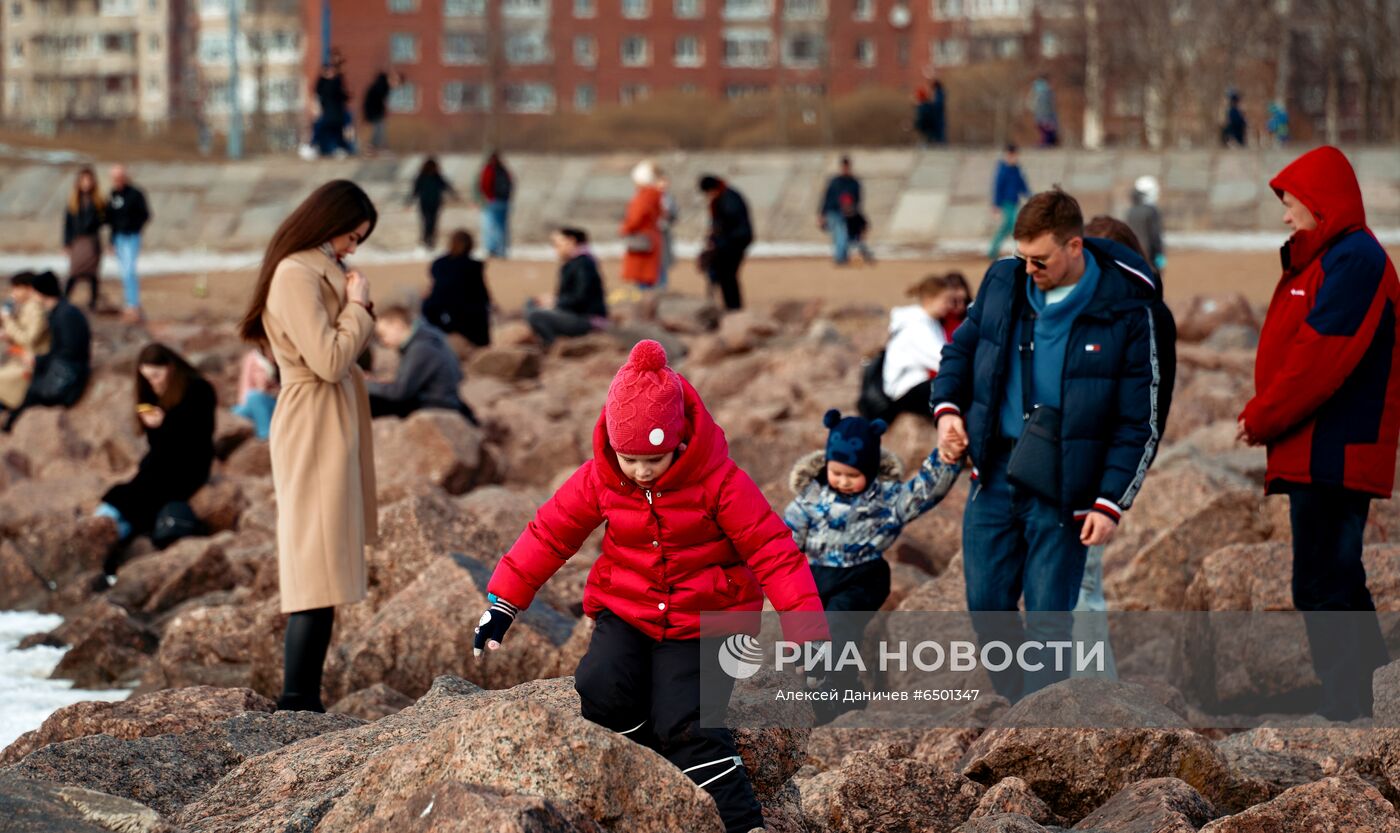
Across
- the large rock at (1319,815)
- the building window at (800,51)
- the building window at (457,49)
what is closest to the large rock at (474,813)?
the large rock at (1319,815)

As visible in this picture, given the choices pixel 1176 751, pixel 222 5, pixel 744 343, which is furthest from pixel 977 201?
pixel 222 5

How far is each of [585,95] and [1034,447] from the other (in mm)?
67449

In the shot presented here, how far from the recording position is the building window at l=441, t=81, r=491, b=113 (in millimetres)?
69062

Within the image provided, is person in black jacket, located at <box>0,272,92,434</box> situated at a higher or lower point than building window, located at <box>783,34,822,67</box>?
lower

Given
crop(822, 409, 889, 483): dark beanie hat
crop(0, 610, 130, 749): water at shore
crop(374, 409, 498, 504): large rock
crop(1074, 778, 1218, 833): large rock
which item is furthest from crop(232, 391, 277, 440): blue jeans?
crop(1074, 778, 1218, 833): large rock

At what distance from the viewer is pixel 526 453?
11148mm

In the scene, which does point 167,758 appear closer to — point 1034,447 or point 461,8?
point 1034,447

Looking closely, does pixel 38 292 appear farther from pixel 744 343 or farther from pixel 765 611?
pixel 765 611

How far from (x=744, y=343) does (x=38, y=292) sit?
521 cm

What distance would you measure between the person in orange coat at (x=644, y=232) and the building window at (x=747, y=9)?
5405 cm

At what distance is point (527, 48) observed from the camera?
227 feet

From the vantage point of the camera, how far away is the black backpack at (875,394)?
8.91 metres

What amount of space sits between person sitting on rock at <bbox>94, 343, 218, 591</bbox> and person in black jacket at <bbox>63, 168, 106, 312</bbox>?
34.7ft

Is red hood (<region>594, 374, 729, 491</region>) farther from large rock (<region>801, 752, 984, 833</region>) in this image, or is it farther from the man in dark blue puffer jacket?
the man in dark blue puffer jacket
